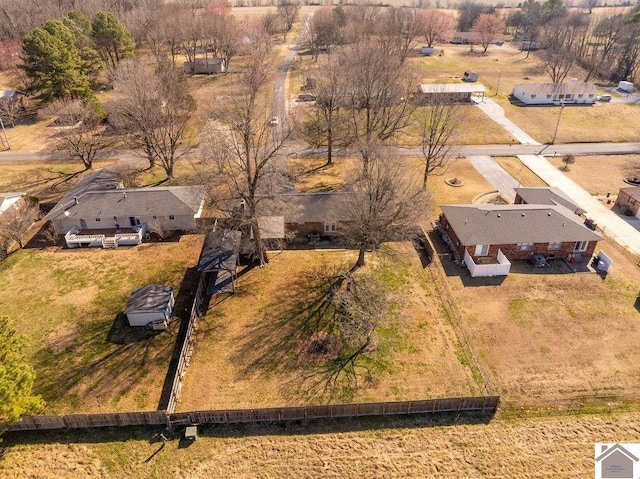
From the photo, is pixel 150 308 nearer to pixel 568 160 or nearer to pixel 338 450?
pixel 338 450

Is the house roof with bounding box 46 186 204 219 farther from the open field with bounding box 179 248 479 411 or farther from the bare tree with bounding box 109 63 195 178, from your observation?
the open field with bounding box 179 248 479 411

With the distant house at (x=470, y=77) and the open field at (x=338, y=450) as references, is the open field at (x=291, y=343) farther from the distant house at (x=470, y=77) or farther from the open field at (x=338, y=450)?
the distant house at (x=470, y=77)

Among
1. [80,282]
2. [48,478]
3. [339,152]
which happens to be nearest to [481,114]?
[339,152]

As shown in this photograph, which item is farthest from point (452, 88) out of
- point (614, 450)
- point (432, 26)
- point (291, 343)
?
point (614, 450)

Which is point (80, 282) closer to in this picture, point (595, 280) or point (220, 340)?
point (220, 340)

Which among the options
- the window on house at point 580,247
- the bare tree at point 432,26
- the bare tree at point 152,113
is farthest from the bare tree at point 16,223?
the bare tree at point 432,26

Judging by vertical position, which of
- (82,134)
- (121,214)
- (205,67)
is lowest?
(121,214)

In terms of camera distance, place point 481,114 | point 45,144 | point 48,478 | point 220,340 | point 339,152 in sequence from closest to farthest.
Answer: point 48,478 < point 220,340 < point 339,152 < point 45,144 < point 481,114
